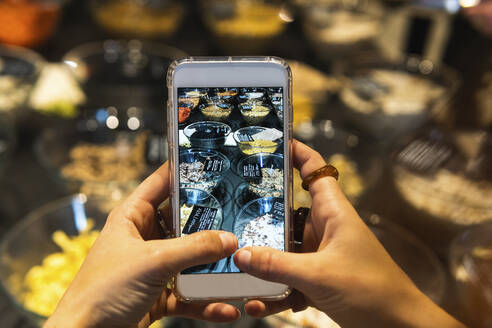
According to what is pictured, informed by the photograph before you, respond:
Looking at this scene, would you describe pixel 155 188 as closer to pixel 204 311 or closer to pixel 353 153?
pixel 204 311

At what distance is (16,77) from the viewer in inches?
38.3

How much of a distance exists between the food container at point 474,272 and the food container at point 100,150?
468 millimetres

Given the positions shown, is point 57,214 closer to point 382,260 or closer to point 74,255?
point 74,255

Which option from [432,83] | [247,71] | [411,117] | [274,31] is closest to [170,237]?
[247,71]

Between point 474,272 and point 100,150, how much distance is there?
672mm

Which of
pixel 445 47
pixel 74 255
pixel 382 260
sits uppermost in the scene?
pixel 445 47

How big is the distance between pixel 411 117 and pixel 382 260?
0.62 meters

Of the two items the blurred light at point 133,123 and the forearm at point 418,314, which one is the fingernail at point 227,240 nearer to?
the forearm at point 418,314

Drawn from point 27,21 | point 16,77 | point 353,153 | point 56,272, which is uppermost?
point 27,21

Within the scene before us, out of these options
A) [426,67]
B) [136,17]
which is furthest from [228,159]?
[136,17]

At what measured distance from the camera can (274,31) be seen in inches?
53.6

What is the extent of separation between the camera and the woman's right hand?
1.34ft

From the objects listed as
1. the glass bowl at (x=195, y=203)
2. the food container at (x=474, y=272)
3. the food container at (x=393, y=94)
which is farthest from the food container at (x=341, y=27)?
the glass bowl at (x=195, y=203)

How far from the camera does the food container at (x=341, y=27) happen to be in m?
1.33
